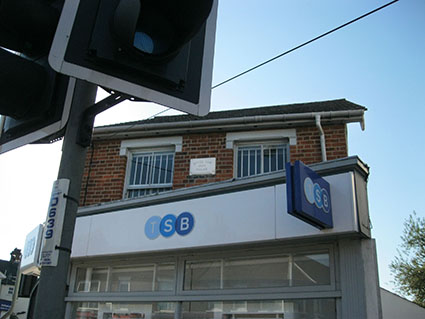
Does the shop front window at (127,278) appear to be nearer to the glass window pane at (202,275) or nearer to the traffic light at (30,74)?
the glass window pane at (202,275)

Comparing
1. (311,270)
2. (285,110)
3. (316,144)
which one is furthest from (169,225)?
(285,110)

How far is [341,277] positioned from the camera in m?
5.93

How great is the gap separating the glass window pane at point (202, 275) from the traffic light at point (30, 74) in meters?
5.44

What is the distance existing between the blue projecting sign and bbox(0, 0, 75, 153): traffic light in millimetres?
3872

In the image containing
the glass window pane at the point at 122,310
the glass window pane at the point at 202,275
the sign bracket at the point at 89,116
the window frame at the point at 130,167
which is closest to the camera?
the sign bracket at the point at 89,116

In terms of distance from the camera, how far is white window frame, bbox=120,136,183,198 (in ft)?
31.1

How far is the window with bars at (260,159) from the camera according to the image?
883 centimetres

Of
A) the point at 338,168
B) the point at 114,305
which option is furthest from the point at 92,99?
the point at 114,305

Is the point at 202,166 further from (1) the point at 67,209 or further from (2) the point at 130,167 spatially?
(1) the point at 67,209

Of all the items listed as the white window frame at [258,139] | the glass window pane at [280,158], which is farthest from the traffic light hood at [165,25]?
the glass window pane at [280,158]

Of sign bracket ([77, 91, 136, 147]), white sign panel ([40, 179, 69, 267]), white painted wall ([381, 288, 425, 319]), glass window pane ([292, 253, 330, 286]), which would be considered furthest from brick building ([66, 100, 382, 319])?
white sign panel ([40, 179, 69, 267])

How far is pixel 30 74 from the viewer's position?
1.89 m

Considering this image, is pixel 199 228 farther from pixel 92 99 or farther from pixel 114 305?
pixel 92 99

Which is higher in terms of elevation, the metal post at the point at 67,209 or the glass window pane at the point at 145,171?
the glass window pane at the point at 145,171
